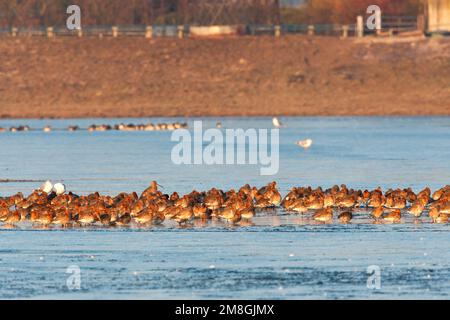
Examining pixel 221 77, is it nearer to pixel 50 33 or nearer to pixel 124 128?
pixel 50 33

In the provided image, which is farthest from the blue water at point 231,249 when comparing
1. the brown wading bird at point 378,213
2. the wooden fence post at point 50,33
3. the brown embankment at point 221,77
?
the wooden fence post at point 50,33

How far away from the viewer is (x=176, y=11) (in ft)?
323

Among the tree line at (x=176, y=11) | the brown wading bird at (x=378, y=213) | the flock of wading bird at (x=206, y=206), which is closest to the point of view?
the flock of wading bird at (x=206, y=206)

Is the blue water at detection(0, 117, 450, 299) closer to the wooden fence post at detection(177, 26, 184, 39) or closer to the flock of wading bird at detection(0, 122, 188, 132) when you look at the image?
the flock of wading bird at detection(0, 122, 188, 132)

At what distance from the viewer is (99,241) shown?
23375 mm

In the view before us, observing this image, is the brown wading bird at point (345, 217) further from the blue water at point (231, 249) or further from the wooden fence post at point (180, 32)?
the wooden fence post at point (180, 32)

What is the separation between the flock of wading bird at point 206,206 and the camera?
25.4m

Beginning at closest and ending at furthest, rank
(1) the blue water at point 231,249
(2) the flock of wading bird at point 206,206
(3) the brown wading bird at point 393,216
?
(1) the blue water at point 231,249
(2) the flock of wading bird at point 206,206
(3) the brown wading bird at point 393,216

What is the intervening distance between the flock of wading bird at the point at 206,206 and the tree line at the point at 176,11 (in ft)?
208

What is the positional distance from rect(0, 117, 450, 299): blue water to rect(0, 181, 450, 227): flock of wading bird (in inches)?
13.1

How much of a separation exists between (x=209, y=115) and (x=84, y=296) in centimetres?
4980

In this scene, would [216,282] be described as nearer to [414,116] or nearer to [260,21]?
[414,116]

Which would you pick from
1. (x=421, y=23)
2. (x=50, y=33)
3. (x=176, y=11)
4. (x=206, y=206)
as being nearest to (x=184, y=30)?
(x=50, y=33)
